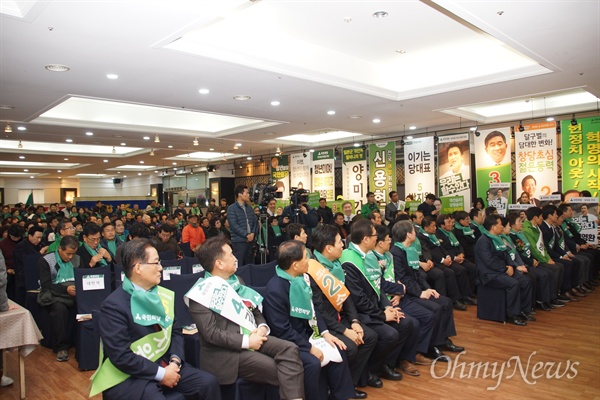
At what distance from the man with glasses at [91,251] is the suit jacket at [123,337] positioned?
258 centimetres

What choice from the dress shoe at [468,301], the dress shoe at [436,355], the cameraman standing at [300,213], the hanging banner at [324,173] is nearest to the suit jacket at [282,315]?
the dress shoe at [436,355]

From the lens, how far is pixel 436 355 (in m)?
3.92

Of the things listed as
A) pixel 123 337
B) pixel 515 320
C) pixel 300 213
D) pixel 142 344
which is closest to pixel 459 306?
pixel 515 320

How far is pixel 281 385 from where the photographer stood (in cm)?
239

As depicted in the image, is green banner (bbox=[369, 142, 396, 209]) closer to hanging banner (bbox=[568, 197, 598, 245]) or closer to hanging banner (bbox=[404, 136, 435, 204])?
hanging banner (bbox=[404, 136, 435, 204])

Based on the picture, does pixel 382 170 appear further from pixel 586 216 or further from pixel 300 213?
pixel 586 216

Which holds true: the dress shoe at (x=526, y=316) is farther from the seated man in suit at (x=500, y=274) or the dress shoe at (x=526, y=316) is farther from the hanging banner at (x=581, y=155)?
the hanging banner at (x=581, y=155)

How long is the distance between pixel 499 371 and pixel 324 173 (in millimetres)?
8322

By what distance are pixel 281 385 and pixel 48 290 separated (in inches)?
116

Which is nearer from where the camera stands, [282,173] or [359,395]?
[359,395]

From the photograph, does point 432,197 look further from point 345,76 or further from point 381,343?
point 381,343

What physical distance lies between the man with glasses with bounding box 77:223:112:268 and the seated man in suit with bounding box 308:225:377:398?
2552 millimetres

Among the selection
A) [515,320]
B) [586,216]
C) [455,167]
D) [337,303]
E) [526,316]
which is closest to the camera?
[337,303]

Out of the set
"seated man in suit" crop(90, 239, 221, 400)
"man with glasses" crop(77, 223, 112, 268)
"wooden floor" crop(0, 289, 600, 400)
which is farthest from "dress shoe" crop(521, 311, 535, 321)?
"man with glasses" crop(77, 223, 112, 268)
